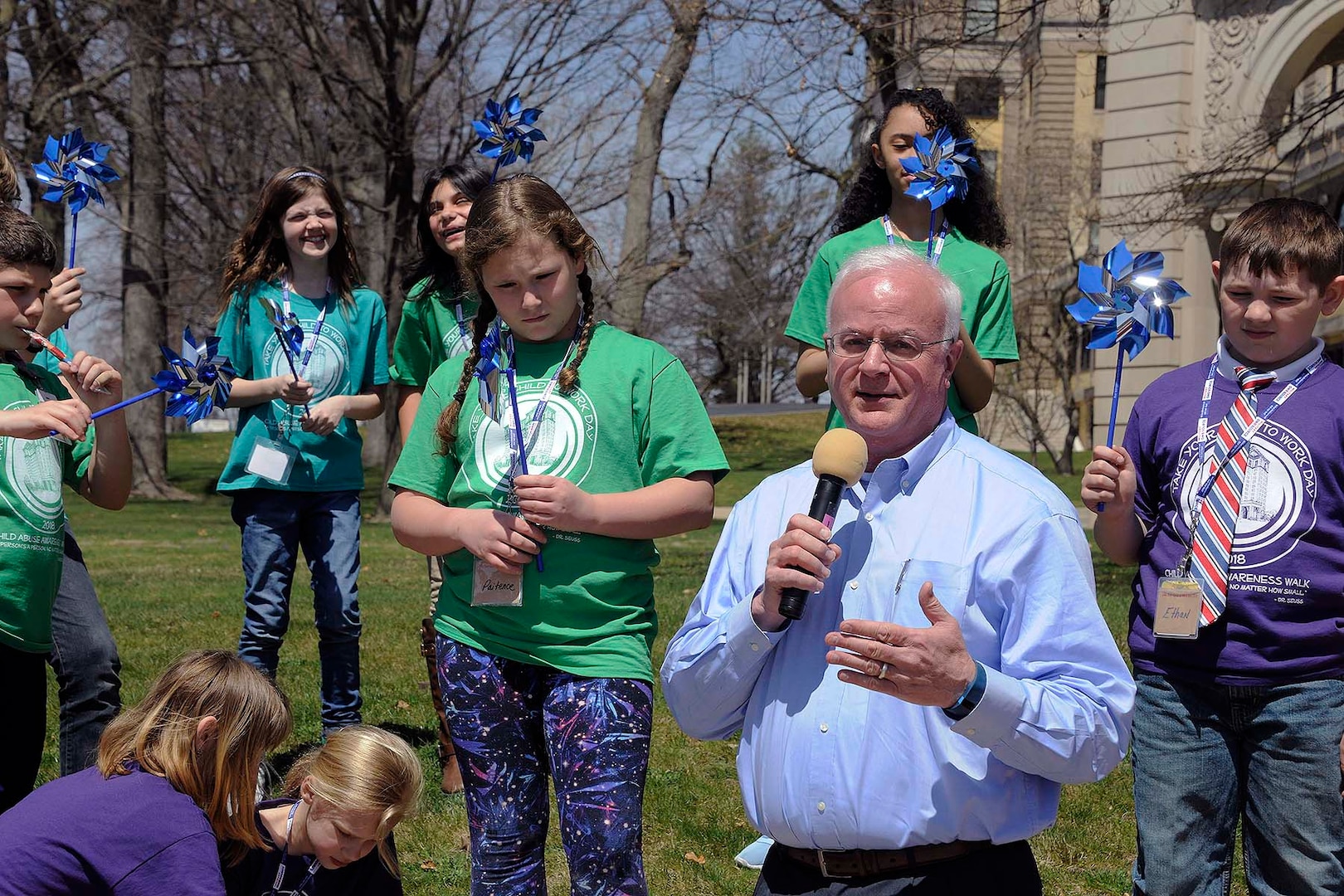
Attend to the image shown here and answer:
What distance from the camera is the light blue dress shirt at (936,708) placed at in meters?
→ 2.43

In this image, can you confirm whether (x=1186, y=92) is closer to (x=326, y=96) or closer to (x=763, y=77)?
(x=763, y=77)

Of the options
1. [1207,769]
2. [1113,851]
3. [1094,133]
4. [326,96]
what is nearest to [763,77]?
[326,96]

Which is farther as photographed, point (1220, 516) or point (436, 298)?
point (436, 298)

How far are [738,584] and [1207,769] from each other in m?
1.56

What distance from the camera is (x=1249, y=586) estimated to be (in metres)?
3.49

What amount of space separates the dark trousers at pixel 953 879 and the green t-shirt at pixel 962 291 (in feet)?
5.76

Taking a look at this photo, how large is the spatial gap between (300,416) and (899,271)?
3.24m

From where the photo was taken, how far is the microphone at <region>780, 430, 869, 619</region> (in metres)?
2.41

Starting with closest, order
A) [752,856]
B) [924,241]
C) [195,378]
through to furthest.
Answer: [924,241], [195,378], [752,856]

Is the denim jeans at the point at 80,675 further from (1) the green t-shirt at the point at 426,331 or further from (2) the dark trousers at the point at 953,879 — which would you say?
(2) the dark trousers at the point at 953,879

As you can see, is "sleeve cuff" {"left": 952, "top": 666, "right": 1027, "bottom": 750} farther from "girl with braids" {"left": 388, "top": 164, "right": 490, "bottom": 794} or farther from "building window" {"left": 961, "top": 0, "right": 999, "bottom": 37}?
"building window" {"left": 961, "top": 0, "right": 999, "bottom": 37}

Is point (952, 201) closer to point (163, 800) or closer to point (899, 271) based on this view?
point (899, 271)

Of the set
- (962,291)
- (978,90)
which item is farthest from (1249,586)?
(978,90)

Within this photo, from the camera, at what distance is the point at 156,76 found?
63.9 feet
